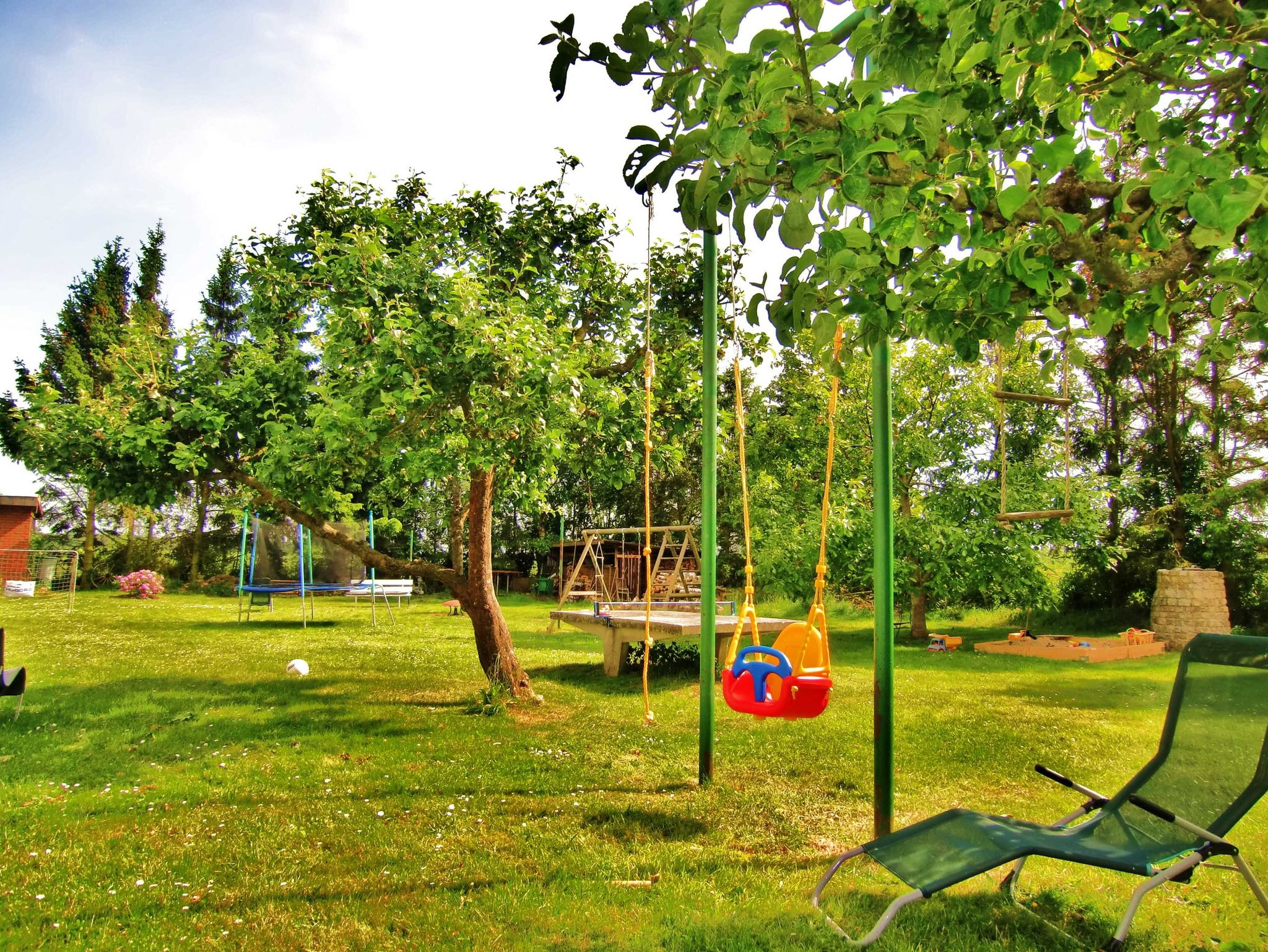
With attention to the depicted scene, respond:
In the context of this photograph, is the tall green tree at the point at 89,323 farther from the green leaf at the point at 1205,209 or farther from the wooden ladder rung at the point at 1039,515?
the green leaf at the point at 1205,209

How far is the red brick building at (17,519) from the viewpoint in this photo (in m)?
21.4

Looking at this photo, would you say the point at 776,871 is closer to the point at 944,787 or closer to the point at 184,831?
the point at 944,787

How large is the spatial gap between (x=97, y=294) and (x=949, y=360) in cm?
2759

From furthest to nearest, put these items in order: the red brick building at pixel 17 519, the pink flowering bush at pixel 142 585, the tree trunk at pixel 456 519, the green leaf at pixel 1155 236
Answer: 1. the red brick building at pixel 17 519
2. the pink flowering bush at pixel 142 585
3. the tree trunk at pixel 456 519
4. the green leaf at pixel 1155 236

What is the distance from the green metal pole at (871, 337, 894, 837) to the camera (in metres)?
3.68

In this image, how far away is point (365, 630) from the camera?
514 inches

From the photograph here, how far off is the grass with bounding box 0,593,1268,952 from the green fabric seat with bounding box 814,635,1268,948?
1.20 ft

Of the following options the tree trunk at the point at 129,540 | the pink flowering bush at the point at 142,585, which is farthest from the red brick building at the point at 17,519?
the pink flowering bush at the point at 142,585

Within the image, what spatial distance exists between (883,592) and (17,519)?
26684 millimetres

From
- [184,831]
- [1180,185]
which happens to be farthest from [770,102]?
[184,831]

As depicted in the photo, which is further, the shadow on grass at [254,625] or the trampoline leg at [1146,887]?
the shadow on grass at [254,625]

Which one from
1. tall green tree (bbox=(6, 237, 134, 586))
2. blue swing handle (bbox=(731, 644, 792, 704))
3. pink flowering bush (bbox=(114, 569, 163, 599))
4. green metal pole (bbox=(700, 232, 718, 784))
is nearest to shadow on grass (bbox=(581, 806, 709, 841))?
green metal pole (bbox=(700, 232, 718, 784))

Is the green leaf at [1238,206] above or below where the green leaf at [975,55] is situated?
below

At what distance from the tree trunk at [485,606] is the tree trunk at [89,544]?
66.2 feet
